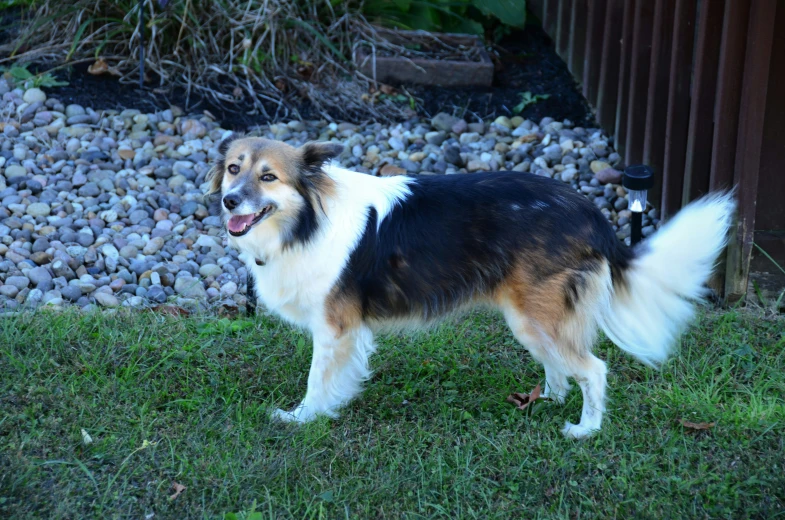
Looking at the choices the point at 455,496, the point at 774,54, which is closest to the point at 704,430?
the point at 455,496

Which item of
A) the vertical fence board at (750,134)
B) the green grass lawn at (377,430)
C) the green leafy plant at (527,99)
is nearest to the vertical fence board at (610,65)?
the green leafy plant at (527,99)

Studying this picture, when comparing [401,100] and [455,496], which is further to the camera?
[401,100]

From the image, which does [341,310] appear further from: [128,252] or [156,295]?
[128,252]

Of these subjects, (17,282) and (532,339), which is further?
(17,282)

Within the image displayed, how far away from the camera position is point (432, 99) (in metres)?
6.82

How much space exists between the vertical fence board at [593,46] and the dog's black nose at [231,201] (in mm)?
3729

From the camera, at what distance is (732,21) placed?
425 centimetres

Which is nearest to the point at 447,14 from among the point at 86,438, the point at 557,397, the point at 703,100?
the point at 703,100

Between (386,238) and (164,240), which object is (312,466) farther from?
(164,240)

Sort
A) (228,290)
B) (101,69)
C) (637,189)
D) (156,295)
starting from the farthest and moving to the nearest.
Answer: (101,69), (228,290), (156,295), (637,189)

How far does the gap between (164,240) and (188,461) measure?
2.25 metres

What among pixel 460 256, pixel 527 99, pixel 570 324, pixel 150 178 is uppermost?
pixel 460 256

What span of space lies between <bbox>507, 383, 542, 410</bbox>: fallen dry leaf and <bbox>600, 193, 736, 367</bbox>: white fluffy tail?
437 mm

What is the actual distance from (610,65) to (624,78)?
0.29 meters
